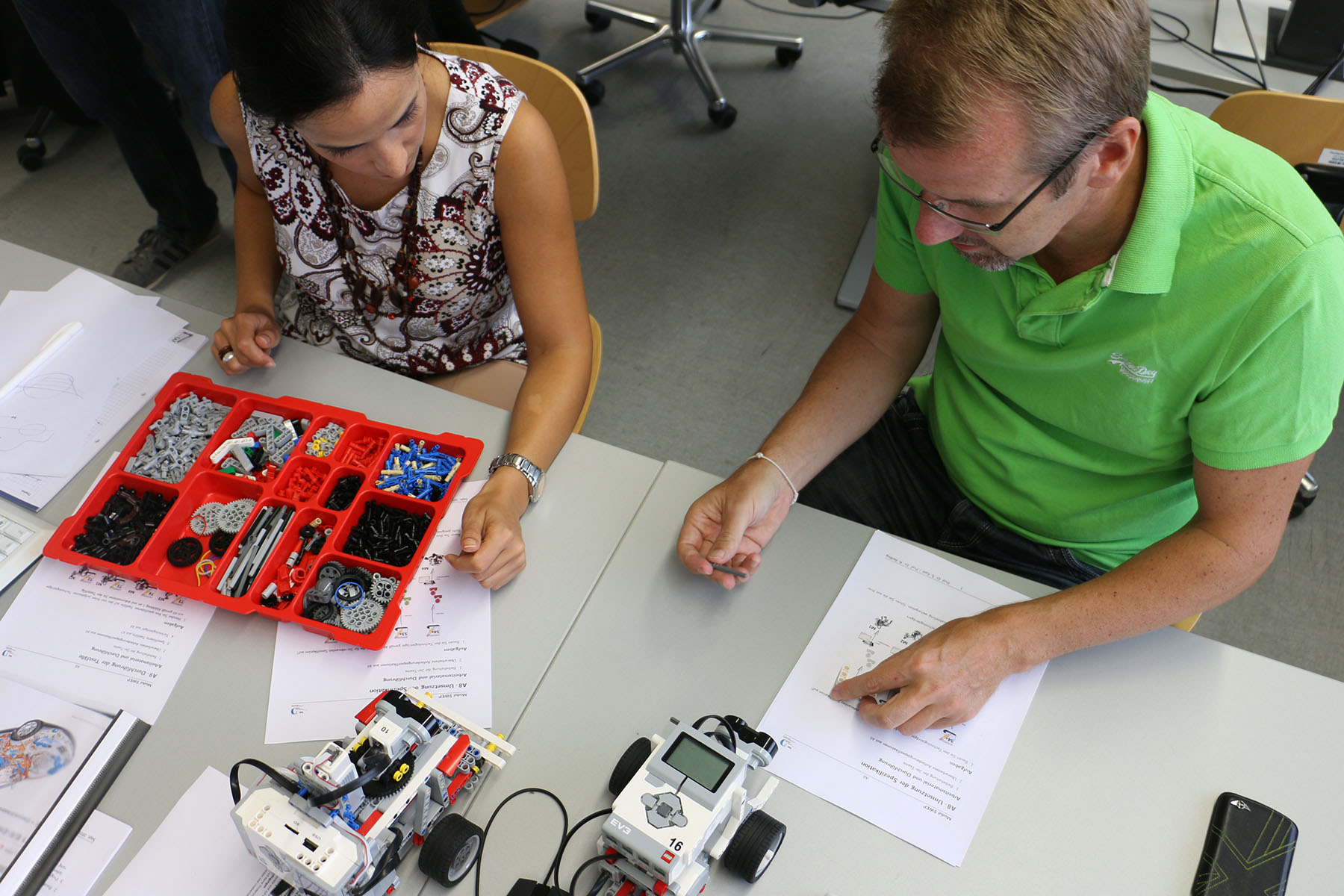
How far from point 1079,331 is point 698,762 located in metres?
0.65

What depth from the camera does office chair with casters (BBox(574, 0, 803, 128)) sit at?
298 centimetres

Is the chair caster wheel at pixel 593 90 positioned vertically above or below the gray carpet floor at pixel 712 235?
above

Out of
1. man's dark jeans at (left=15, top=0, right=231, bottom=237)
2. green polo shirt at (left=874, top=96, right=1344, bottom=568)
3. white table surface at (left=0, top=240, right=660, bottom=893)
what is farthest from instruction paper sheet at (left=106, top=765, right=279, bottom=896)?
man's dark jeans at (left=15, top=0, right=231, bottom=237)

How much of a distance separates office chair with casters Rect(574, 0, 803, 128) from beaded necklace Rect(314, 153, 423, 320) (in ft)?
5.78

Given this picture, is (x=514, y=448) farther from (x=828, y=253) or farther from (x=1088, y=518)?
(x=828, y=253)

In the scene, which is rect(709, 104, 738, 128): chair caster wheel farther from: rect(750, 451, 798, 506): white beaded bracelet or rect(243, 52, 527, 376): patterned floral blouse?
rect(750, 451, 798, 506): white beaded bracelet

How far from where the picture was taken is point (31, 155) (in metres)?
2.83

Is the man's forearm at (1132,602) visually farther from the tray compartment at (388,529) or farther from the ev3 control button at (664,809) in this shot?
the tray compartment at (388,529)

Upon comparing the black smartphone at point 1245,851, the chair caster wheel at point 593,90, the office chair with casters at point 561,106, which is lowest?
the chair caster wheel at point 593,90

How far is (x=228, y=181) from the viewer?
9.41ft

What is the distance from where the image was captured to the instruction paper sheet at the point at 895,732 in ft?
2.94

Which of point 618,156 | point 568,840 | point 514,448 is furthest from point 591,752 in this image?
point 618,156

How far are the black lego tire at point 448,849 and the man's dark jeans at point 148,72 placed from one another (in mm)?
1762

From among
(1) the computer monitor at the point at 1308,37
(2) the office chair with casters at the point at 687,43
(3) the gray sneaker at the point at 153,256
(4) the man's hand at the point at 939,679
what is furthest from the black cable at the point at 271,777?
(2) the office chair with casters at the point at 687,43
